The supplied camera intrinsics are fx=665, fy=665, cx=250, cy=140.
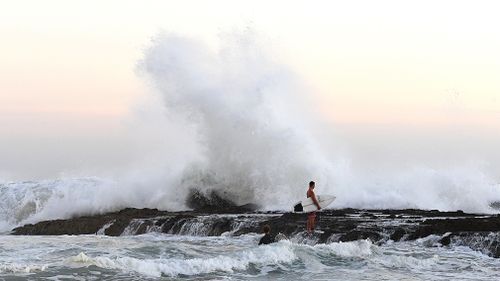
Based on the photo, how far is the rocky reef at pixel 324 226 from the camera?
53.2 ft

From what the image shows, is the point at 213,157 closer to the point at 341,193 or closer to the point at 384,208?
the point at 341,193

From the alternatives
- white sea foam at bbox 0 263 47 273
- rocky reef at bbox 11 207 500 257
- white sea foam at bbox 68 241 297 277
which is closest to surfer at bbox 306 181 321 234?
rocky reef at bbox 11 207 500 257

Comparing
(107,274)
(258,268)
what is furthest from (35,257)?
(258,268)

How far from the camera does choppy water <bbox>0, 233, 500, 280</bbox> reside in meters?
12.8

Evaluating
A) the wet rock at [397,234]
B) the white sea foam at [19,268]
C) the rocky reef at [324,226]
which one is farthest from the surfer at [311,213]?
the white sea foam at [19,268]

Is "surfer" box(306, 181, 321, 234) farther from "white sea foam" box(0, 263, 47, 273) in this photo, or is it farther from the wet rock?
"white sea foam" box(0, 263, 47, 273)

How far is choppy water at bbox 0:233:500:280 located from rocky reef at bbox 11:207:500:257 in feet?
1.45

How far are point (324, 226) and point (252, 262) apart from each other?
499cm

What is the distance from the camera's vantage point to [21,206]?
113 ft

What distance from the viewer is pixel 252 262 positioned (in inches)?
559

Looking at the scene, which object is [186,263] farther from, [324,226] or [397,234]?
[324,226]

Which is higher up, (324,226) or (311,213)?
(311,213)

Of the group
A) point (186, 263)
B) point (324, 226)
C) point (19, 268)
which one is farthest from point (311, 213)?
point (19, 268)

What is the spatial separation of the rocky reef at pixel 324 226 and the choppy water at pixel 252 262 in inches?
17.5
